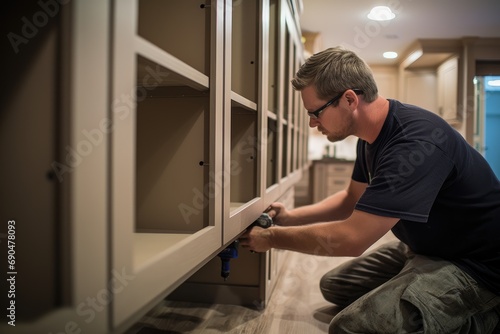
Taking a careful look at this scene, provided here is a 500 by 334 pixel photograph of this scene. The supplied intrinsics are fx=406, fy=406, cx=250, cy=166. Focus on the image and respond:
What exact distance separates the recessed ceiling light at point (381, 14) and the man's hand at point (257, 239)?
118 inches

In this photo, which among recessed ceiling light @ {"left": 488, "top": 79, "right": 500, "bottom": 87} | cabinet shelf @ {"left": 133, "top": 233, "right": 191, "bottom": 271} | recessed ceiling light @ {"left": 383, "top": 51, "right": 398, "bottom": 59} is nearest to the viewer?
cabinet shelf @ {"left": 133, "top": 233, "right": 191, "bottom": 271}

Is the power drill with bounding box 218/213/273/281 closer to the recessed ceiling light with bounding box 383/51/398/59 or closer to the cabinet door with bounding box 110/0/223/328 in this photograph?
the cabinet door with bounding box 110/0/223/328

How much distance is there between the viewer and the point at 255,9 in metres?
1.43

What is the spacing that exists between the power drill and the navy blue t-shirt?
0.37 meters

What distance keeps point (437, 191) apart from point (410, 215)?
134 mm

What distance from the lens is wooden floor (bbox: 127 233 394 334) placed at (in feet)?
4.90

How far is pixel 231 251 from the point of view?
1353mm

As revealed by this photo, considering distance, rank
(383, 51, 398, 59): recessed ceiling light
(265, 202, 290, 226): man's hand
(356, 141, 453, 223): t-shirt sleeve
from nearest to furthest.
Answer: (356, 141, 453, 223): t-shirt sleeve, (265, 202, 290, 226): man's hand, (383, 51, 398, 59): recessed ceiling light

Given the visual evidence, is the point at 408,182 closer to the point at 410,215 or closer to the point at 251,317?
the point at 410,215

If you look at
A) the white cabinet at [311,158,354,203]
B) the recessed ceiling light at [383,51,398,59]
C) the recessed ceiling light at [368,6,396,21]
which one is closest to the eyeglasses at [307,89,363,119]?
the recessed ceiling light at [368,6,396,21]

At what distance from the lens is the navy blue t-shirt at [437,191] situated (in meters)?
1.15

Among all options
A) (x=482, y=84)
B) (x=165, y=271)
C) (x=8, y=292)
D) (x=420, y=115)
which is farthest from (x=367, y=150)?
(x=482, y=84)

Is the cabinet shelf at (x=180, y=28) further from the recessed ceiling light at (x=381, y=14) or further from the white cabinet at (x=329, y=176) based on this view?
the white cabinet at (x=329, y=176)

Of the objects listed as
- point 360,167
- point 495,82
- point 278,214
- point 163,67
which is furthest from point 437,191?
point 495,82
